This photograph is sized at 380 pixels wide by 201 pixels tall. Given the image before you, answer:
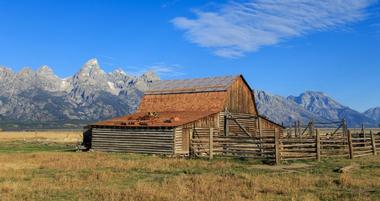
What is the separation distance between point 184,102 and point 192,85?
312cm

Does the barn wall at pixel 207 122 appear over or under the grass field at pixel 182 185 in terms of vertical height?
over

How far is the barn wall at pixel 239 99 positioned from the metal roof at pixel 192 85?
0.86 meters

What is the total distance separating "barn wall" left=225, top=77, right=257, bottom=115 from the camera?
1752 inches

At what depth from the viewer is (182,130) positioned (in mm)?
36219

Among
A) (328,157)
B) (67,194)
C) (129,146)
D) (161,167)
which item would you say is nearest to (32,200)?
(67,194)

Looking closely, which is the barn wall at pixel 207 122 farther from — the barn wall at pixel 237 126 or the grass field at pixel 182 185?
the grass field at pixel 182 185

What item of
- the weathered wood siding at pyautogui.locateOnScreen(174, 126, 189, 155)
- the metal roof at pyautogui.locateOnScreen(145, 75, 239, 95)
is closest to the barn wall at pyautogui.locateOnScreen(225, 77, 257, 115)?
the metal roof at pyautogui.locateOnScreen(145, 75, 239, 95)

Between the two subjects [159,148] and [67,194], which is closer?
[67,194]

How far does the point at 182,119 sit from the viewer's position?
37938mm

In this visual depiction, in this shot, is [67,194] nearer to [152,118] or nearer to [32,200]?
[32,200]

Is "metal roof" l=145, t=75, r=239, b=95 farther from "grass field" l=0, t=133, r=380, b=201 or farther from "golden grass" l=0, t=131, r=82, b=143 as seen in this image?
"grass field" l=0, t=133, r=380, b=201

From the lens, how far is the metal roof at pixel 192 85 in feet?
150

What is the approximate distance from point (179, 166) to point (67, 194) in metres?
10.4

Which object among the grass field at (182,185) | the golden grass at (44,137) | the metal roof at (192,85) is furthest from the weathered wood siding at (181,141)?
the golden grass at (44,137)
